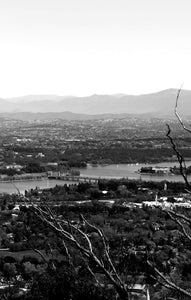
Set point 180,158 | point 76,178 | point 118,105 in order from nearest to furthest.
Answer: point 180,158
point 76,178
point 118,105

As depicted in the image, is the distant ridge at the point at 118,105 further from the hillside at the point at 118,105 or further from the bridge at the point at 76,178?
the bridge at the point at 76,178

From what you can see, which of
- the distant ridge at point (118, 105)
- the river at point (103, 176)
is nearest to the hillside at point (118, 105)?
the distant ridge at point (118, 105)

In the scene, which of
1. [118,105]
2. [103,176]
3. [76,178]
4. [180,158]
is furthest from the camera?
[118,105]

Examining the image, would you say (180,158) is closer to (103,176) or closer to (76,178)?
(76,178)

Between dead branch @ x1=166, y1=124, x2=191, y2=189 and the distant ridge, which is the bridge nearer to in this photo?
dead branch @ x1=166, y1=124, x2=191, y2=189

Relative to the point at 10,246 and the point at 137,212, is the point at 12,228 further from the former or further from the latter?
the point at 137,212

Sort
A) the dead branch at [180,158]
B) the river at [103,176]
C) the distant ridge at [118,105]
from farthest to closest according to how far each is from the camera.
Result: the distant ridge at [118,105]
the river at [103,176]
the dead branch at [180,158]

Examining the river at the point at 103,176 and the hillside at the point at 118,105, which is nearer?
the river at the point at 103,176

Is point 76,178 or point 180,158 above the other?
point 180,158

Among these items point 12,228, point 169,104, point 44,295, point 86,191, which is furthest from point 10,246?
point 169,104

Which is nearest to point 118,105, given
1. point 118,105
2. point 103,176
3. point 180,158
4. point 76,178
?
point 118,105

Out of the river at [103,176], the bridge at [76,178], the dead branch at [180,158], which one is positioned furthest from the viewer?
the bridge at [76,178]

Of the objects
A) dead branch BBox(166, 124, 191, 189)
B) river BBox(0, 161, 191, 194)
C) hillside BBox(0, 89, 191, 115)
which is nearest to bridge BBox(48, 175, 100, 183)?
river BBox(0, 161, 191, 194)
